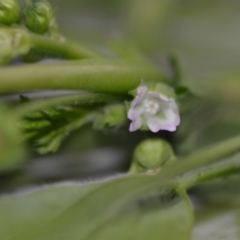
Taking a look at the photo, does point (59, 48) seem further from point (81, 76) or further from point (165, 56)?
point (165, 56)

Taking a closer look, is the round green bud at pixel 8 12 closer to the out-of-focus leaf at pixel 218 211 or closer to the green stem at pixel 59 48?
the green stem at pixel 59 48

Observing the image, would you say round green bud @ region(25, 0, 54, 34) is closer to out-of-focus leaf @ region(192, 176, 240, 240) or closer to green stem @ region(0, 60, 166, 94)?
green stem @ region(0, 60, 166, 94)

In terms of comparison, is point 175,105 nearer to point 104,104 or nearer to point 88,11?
point 104,104

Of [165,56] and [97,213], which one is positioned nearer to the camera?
[97,213]

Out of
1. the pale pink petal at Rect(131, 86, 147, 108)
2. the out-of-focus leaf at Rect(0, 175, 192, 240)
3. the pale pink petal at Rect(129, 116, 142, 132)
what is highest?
the pale pink petal at Rect(131, 86, 147, 108)

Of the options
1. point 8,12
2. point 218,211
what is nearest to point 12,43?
point 8,12

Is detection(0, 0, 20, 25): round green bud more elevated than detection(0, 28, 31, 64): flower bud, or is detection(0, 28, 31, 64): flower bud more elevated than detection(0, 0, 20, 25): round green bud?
detection(0, 0, 20, 25): round green bud

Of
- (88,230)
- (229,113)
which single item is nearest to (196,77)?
(229,113)

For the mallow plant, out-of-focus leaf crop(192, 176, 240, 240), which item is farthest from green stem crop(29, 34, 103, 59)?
out-of-focus leaf crop(192, 176, 240, 240)
